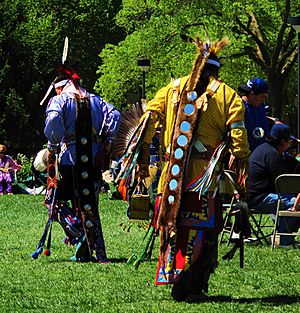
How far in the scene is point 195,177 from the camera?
6941 mm

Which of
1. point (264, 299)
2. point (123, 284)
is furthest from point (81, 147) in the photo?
point (264, 299)

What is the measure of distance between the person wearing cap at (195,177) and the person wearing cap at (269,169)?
11.1 feet

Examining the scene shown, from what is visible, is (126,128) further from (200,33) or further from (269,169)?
(200,33)

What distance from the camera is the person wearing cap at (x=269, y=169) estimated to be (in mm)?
10305

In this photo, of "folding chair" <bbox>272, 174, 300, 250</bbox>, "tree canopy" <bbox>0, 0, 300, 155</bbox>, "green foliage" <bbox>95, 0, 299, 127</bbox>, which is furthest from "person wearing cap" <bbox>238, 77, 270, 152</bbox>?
"green foliage" <bbox>95, 0, 299, 127</bbox>

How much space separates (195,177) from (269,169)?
352 cm

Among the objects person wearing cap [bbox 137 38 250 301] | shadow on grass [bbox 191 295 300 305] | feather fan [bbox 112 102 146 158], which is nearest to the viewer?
person wearing cap [bbox 137 38 250 301]

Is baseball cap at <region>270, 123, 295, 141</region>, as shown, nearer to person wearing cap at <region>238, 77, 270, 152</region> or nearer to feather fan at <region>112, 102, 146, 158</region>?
person wearing cap at <region>238, 77, 270, 152</region>

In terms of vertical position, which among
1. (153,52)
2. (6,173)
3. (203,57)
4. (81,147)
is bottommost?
(6,173)

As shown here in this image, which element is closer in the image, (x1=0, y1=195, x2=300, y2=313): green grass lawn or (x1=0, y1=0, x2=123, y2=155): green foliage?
(x1=0, y1=195, x2=300, y2=313): green grass lawn

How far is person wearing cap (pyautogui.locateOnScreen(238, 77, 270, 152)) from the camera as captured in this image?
1027cm

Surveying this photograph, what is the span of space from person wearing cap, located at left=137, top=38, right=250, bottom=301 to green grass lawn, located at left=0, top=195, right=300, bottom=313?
0.73 ft

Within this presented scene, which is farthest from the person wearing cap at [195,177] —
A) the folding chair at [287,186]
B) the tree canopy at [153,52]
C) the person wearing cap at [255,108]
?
the tree canopy at [153,52]

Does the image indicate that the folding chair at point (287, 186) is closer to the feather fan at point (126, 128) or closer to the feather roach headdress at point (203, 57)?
the feather fan at point (126, 128)
